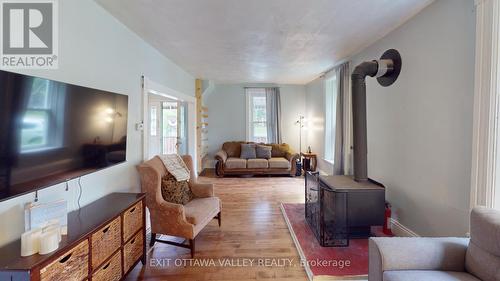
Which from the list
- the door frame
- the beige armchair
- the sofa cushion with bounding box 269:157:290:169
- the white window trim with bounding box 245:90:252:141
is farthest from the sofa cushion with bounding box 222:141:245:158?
the beige armchair

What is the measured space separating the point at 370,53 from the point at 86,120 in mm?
3478

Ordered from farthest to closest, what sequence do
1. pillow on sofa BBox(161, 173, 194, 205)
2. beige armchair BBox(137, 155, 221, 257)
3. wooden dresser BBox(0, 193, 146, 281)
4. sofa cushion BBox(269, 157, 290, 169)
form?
sofa cushion BBox(269, 157, 290, 169), pillow on sofa BBox(161, 173, 194, 205), beige armchair BBox(137, 155, 221, 257), wooden dresser BBox(0, 193, 146, 281)

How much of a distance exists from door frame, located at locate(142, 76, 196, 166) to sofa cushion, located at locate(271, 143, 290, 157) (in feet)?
7.04

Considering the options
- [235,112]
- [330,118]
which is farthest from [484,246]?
[235,112]

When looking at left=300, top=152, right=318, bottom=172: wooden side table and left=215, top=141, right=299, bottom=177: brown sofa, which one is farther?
left=300, top=152, right=318, bottom=172: wooden side table

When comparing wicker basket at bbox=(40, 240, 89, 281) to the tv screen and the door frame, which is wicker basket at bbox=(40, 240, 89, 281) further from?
the door frame

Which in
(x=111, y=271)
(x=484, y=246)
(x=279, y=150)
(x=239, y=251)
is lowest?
(x=239, y=251)

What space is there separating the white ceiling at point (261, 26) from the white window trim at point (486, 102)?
0.65 m

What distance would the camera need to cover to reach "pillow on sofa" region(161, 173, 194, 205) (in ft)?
9.09

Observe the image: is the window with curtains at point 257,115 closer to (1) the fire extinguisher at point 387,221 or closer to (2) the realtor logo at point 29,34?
(1) the fire extinguisher at point 387,221

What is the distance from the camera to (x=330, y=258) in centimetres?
239

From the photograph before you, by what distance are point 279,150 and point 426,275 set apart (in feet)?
16.9

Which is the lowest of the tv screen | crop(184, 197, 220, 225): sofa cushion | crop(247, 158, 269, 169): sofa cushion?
crop(184, 197, 220, 225): sofa cushion

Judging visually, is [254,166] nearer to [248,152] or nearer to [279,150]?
[248,152]
